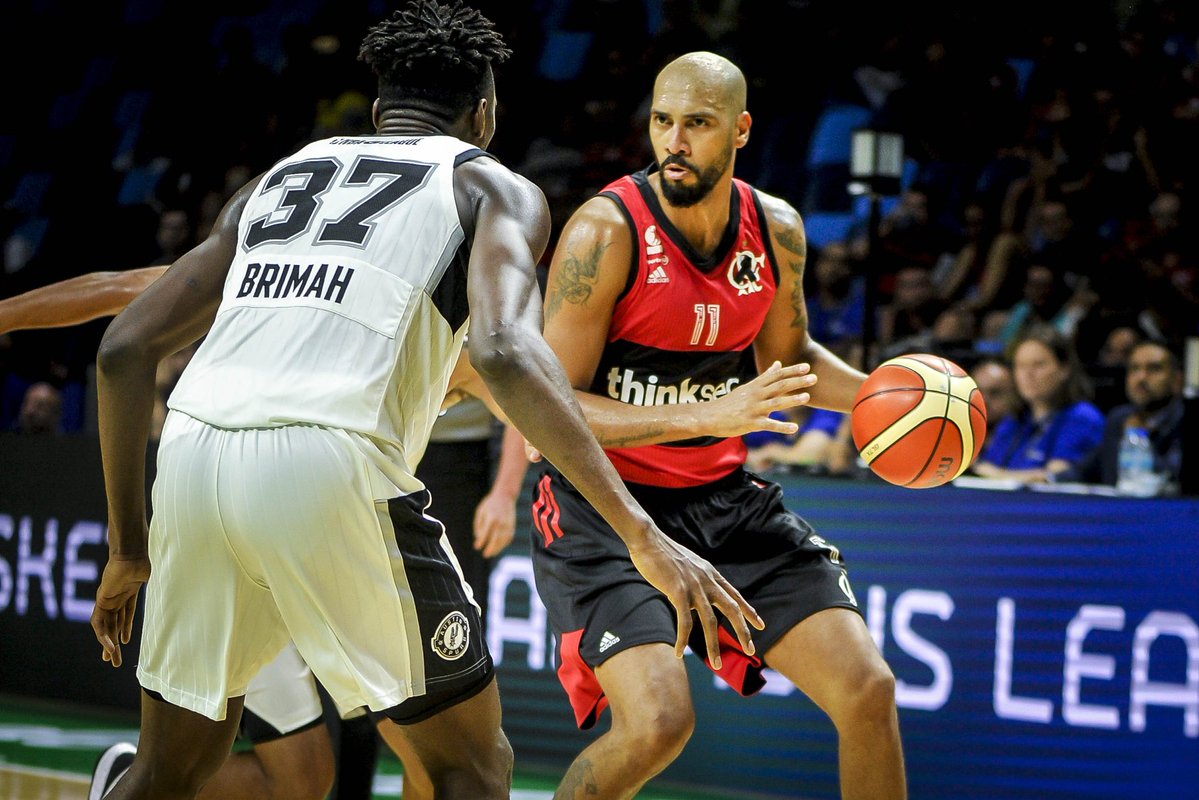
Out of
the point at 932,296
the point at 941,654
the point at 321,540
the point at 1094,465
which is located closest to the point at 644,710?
the point at 321,540

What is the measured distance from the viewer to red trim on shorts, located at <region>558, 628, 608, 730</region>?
3.89 meters

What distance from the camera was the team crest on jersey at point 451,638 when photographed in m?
2.86

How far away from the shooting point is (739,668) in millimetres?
3912

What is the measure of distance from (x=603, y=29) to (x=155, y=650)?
9.77 m

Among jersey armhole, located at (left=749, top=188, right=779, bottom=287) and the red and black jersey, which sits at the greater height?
jersey armhole, located at (left=749, top=188, right=779, bottom=287)

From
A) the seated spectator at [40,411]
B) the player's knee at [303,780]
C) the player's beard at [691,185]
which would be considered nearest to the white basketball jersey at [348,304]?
the player's beard at [691,185]

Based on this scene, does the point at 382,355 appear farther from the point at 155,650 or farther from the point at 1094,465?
the point at 1094,465

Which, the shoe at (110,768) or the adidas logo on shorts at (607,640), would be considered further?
the shoe at (110,768)

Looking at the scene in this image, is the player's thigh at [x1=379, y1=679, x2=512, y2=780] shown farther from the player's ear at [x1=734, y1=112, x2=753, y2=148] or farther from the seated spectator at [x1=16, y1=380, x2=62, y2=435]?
the seated spectator at [x1=16, y1=380, x2=62, y2=435]

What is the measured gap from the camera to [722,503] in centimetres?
410

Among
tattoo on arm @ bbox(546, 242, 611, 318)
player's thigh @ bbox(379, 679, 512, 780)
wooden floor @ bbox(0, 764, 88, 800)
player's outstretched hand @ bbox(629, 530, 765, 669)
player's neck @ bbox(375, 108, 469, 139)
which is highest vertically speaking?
player's neck @ bbox(375, 108, 469, 139)

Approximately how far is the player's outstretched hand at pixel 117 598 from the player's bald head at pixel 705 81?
6.08ft

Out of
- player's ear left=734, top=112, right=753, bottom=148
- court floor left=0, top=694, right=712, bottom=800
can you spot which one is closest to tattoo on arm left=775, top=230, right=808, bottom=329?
player's ear left=734, top=112, right=753, bottom=148

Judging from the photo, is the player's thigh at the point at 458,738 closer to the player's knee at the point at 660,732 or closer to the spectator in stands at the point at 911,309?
the player's knee at the point at 660,732
